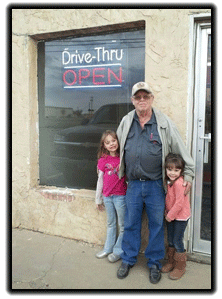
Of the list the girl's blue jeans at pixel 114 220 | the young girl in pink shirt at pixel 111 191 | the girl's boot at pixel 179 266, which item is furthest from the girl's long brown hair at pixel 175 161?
the girl's boot at pixel 179 266

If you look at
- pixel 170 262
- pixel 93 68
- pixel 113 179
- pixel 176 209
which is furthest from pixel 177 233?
pixel 93 68

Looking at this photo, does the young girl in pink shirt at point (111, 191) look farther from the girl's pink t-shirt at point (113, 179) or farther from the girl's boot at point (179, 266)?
the girl's boot at point (179, 266)

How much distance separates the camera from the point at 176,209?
272cm

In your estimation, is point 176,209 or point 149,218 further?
point 149,218

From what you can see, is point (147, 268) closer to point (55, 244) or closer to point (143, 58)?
point (55, 244)

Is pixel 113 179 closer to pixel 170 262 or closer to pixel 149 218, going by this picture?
pixel 149 218

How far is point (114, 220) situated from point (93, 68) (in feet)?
6.50

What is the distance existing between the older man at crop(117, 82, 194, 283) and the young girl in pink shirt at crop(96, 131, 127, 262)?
0.66ft

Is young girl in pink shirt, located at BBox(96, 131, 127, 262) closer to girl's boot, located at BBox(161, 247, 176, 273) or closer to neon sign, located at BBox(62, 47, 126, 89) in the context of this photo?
girl's boot, located at BBox(161, 247, 176, 273)

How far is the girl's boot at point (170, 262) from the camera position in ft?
9.70

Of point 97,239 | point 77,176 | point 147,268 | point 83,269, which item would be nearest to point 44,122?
point 77,176

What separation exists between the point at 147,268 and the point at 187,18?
2.73 m

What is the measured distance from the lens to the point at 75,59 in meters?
3.82

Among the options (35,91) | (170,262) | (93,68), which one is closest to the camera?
(170,262)
